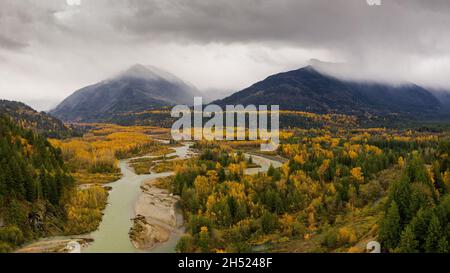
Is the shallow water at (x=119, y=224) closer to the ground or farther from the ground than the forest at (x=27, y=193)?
closer to the ground

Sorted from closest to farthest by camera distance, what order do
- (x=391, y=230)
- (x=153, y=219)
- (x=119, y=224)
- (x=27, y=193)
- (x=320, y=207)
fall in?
(x=391, y=230)
(x=27, y=193)
(x=119, y=224)
(x=320, y=207)
(x=153, y=219)

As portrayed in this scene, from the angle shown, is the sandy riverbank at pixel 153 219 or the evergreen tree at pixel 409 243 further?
the sandy riverbank at pixel 153 219

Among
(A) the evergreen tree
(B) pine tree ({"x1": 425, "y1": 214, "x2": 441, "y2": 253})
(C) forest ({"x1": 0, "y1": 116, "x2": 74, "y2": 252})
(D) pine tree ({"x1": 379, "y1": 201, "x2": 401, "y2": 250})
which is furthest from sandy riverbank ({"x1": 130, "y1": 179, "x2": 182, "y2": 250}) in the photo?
(B) pine tree ({"x1": 425, "y1": 214, "x2": 441, "y2": 253})

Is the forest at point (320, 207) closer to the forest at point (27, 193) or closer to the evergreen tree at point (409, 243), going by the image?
the evergreen tree at point (409, 243)

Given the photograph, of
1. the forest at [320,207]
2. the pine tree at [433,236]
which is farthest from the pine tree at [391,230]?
the pine tree at [433,236]

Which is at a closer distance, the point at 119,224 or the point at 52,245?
the point at 52,245

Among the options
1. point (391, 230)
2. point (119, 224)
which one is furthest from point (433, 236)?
point (119, 224)

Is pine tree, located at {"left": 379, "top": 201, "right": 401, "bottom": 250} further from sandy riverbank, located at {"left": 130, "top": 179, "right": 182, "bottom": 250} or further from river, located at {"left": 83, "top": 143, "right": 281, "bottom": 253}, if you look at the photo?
sandy riverbank, located at {"left": 130, "top": 179, "right": 182, "bottom": 250}

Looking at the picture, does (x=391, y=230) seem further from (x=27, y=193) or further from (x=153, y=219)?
(x=27, y=193)

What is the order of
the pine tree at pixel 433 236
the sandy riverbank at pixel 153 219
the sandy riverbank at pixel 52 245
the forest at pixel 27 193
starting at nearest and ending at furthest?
1. the pine tree at pixel 433 236
2. the sandy riverbank at pixel 52 245
3. the forest at pixel 27 193
4. the sandy riverbank at pixel 153 219
